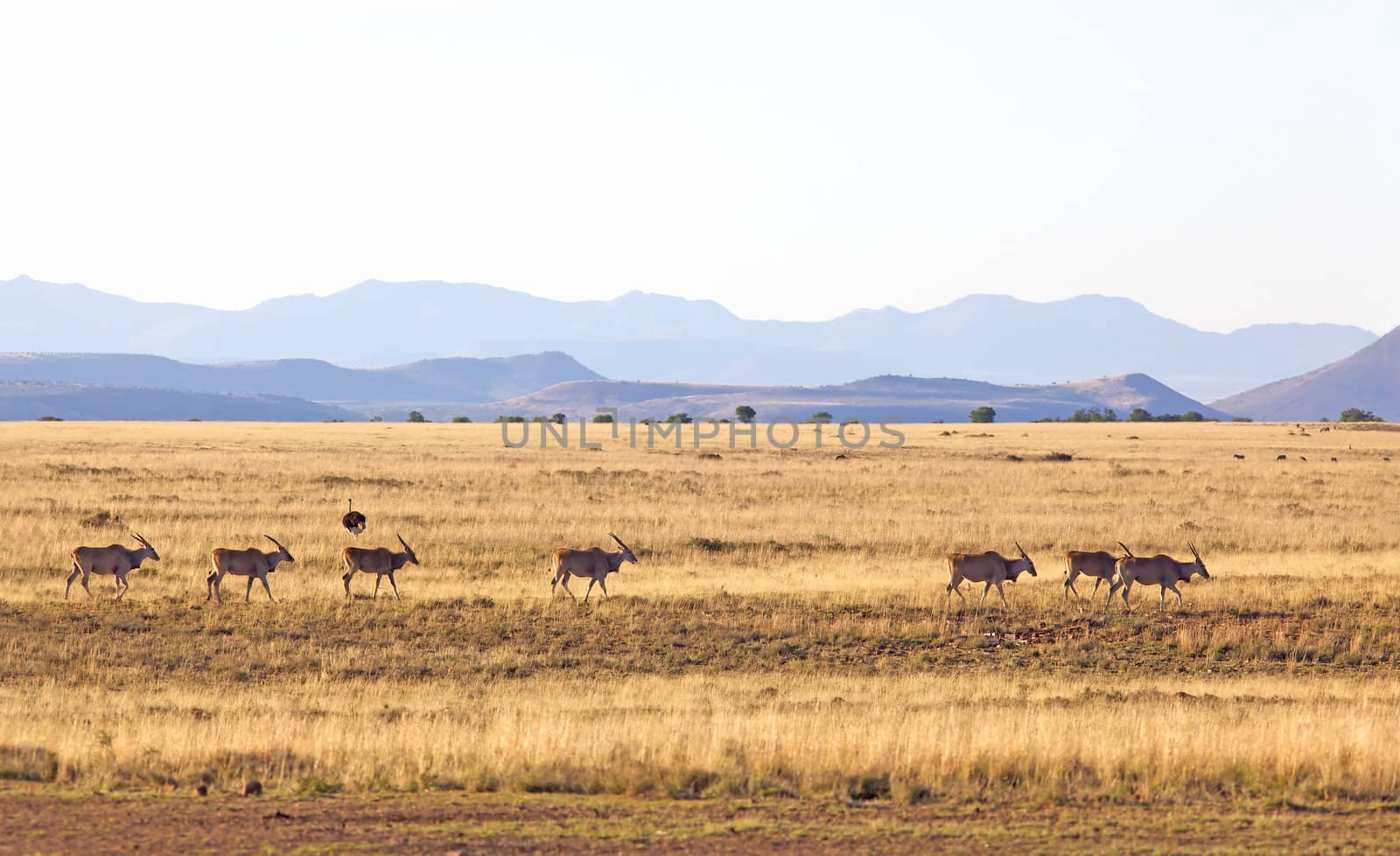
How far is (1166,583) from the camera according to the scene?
21.7 meters

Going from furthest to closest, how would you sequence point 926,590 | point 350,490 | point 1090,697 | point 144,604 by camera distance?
point 350,490 → point 926,590 → point 144,604 → point 1090,697

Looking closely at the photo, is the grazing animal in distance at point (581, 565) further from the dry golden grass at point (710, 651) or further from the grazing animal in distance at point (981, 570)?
the grazing animal in distance at point (981, 570)

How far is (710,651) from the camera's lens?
61.6 feet

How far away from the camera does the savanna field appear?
10180 millimetres

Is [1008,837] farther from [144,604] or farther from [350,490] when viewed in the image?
[350,490]

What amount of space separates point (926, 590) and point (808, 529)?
8.70 m

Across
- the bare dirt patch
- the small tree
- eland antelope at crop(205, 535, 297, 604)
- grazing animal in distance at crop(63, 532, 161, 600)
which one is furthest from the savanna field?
the small tree

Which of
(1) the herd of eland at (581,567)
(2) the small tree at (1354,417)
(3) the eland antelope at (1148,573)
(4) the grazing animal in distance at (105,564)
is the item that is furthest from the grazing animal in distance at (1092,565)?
(2) the small tree at (1354,417)

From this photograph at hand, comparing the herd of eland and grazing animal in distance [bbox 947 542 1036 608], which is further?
grazing animal in distance [bbox 947 542 1036 608]

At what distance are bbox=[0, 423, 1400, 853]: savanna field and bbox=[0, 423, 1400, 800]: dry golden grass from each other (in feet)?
0.22

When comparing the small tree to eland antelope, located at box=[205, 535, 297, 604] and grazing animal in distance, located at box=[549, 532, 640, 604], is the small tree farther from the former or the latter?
eland antelope, located at box=[205, 535, 297, 604]

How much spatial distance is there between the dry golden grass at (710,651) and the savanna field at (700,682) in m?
0.07

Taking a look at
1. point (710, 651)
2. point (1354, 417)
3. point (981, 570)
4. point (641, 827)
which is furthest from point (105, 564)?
point (1354, 417)

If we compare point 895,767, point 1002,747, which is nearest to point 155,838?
point 895,767
